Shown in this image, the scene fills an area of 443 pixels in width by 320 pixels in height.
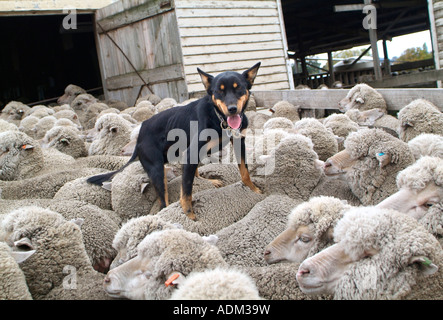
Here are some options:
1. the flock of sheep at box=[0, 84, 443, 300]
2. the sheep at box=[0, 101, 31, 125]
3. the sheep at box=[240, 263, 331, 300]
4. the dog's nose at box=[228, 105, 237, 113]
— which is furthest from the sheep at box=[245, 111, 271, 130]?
the sheep at box=[0, 101, 31, 125]

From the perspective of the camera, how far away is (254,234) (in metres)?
3.39

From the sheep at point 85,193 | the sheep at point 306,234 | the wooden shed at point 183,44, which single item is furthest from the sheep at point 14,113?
the sheep at point 306,234

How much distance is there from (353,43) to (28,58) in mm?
16991

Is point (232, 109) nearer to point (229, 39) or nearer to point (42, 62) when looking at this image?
point (229, 39)

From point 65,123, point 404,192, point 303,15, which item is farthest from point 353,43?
point 404,192

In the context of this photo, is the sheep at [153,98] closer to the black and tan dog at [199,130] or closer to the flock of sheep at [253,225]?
the flock of sheep at [253,225]

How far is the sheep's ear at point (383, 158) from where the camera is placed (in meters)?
3.78

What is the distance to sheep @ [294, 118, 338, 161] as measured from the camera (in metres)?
5.14

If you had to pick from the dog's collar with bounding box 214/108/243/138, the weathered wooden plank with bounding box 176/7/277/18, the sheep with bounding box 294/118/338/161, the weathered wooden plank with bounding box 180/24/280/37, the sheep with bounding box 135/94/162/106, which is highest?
the weathered wooden plank with bounding box 176/7/277/18

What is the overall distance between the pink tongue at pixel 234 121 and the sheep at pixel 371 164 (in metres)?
0.94

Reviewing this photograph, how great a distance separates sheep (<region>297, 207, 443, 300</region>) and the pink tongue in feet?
6.76

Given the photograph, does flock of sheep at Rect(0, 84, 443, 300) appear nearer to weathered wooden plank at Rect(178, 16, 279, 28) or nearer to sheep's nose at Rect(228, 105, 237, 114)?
sheep's nose at Rect(228, 105, 237, 114)

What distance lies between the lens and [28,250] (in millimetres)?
2926

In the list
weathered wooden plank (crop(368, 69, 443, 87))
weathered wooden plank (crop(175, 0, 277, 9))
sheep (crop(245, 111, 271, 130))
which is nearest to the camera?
sheep (crop(245, 111, 271, 130))
